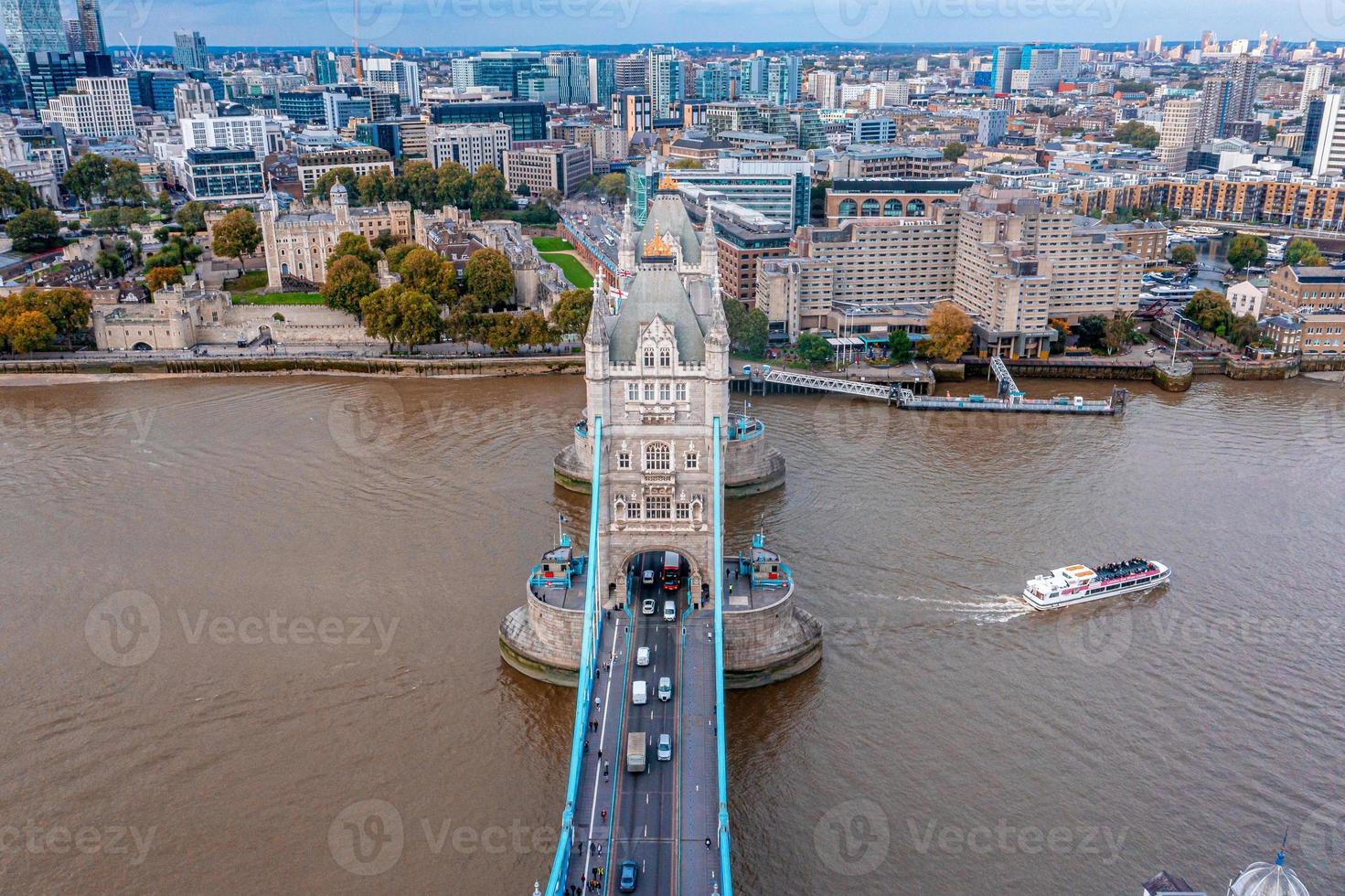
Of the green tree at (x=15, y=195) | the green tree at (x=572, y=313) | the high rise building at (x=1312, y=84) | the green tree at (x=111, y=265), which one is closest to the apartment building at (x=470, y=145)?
the green tree at (x=15, y=195)

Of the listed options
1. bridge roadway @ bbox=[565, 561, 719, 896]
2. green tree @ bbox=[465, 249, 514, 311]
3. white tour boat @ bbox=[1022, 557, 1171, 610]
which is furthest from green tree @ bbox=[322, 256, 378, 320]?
white tour boat @ bbox=[1022, 557, 1171, 610]

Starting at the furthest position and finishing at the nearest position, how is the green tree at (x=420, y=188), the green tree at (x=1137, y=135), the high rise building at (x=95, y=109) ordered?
the high rise building at (x=95, y=109) < the green tree at (x=1137, y=135) < the green tree at (x=420, y=188)

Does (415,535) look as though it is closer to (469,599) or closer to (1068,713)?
(469,599)

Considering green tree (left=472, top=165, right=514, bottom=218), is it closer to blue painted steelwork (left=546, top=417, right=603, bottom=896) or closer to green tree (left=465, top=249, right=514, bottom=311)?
green tree (left=465, top=249, right=514, bottom=311)

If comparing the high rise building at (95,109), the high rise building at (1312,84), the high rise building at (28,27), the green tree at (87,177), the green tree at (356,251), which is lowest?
the green tree at (356,251)

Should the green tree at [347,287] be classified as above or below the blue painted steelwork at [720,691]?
above

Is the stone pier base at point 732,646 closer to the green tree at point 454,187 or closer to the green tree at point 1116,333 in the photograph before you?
the green tree at point 1116,333
